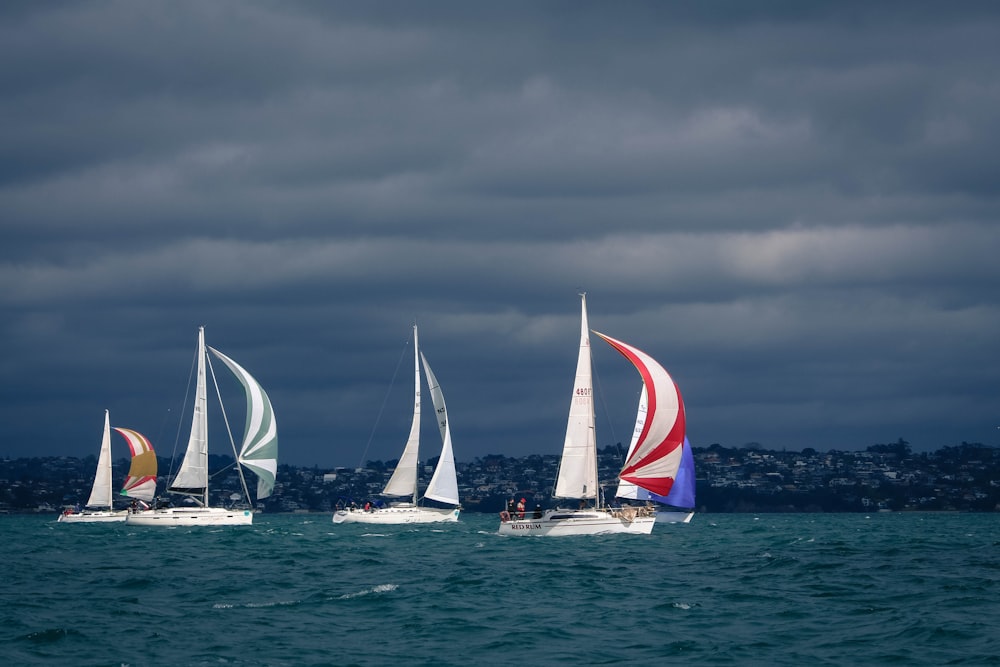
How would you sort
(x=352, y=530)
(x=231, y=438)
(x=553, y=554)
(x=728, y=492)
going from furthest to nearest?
(x=728, y=492) < (x=231, y=438) < (x=352, y=530) < (x=553, y=554)

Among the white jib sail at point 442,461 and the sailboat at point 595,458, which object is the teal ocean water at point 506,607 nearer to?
the sailboat at point 595,458

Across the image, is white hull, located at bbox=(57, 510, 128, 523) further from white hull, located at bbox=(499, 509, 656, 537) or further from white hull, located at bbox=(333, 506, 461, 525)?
white hull, located at bbox=(499, 509, 656, 537)

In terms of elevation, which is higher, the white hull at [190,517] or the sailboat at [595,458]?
the sailboat at [595,458]

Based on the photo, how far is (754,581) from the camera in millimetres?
35000

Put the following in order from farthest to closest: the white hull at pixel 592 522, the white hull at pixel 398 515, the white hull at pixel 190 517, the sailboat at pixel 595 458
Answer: the white hull at pixel 398 515
the white hull at pixel 190 517
the white hull at pixel 592 522
the sailboat at pixel 595 458

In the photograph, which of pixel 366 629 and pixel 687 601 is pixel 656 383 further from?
pixel 366 629

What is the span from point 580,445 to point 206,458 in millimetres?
30504

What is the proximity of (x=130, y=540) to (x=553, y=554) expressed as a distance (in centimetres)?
2417

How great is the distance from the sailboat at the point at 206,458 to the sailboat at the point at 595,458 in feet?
84.1

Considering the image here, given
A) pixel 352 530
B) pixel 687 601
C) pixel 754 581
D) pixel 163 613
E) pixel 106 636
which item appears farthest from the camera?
pixel 352 530

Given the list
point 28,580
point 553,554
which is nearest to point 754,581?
point 553,554

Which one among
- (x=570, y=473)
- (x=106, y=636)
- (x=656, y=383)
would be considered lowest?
(x=106, y=636)

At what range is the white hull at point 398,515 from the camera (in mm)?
79688

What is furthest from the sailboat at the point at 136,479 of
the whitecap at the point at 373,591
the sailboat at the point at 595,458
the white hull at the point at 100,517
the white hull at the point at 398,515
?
the whitecap at the point at 373,591
